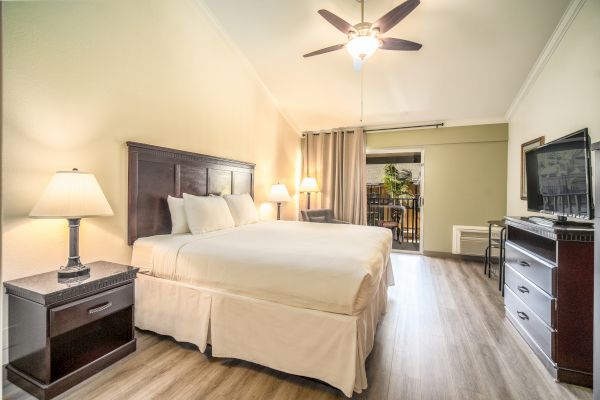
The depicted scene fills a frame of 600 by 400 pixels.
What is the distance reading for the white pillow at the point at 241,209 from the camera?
3.43 m

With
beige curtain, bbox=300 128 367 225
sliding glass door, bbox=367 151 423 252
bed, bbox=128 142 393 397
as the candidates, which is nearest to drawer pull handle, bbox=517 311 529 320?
bed, bbox=128 142 393 397

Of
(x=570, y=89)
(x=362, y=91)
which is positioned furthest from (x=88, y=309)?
(x=570, y=89)

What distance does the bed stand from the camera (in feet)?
5.43

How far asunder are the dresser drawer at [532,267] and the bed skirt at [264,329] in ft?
4.06

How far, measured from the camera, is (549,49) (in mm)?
2965

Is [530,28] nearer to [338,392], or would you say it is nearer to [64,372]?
[338,392]

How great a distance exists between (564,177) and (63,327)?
355 cm

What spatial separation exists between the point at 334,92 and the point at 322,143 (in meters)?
Answer: 1.30

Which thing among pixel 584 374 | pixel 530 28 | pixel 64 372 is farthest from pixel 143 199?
pixel 530 28

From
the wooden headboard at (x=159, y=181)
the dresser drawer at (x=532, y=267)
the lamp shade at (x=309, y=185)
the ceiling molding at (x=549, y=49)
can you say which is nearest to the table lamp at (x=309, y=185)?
the lamp shade at (x=309, y=185)

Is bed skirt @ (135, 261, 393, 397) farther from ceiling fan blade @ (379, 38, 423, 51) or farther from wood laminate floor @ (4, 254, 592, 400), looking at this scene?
ceiling fan blade @ (379, 38, 423, 51)

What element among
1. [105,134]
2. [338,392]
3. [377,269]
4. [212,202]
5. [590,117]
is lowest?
[338,392]

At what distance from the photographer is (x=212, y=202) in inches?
117

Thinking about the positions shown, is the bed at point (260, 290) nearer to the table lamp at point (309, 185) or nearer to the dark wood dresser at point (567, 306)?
the dark wood dresser at point (567, 306)
